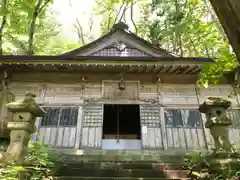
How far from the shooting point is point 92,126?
9.84m

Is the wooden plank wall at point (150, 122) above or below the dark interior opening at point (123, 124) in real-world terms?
below

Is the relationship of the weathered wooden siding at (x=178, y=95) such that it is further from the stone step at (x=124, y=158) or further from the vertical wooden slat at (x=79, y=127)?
the vertical wooden slat at (x=79, y=127)

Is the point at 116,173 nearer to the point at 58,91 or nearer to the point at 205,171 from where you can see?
the point at 205,171

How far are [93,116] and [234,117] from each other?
6.61 metres

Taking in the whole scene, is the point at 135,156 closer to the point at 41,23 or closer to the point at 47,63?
the point at 47,63

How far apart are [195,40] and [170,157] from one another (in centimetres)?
1184

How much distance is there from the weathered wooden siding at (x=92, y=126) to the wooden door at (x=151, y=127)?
1961mm

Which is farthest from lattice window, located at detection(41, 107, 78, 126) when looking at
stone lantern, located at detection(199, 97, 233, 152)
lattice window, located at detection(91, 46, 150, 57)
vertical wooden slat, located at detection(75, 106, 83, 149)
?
stone lantern, located at detection(199, 97, 233, 152)

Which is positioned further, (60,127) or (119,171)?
(60,127)

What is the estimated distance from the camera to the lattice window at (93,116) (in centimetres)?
988

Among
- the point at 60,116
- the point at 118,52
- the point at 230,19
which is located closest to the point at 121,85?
the point at 118,52

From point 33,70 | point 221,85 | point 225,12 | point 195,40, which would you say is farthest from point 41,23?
point 225,12

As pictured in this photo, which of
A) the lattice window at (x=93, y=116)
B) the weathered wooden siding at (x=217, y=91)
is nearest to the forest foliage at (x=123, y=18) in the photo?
the weathered wooden siding at (x=217, y=91)

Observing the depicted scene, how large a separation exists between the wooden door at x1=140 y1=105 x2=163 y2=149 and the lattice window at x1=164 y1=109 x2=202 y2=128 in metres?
0.47
